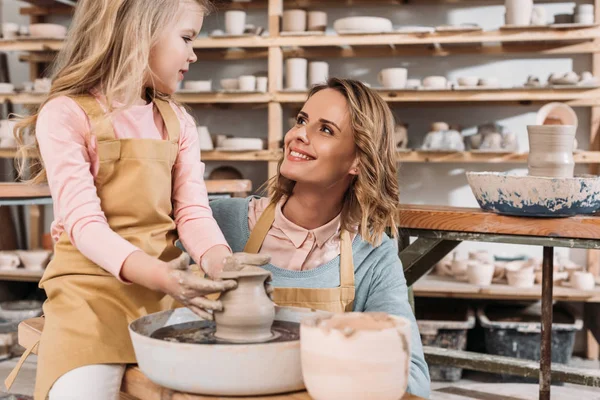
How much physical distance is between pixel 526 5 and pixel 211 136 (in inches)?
85.2

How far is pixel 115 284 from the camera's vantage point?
57.9 inches

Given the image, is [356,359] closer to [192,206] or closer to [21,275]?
[192,206]

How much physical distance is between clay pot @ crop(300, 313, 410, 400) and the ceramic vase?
362 centimetres

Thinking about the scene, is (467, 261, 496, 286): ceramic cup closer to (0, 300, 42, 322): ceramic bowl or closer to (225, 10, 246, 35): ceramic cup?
(225, 10, 246, 35): ceramic cup

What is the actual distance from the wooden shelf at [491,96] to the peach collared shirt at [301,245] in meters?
2.46

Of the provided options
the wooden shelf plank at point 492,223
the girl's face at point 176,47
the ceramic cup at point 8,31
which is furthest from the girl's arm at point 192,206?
the ceramic cup at point 8,31

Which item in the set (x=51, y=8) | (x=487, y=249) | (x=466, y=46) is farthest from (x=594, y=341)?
(x=51, y=8)

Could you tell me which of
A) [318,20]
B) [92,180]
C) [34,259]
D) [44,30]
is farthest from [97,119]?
[44,30]

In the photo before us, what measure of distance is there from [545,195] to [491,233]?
22cm

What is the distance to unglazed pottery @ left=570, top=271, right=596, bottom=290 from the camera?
13.9 ft

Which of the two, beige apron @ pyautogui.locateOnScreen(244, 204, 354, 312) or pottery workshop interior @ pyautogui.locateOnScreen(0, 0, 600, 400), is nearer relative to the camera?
pottery workshop interior @ pyautogui.locateOnScreen(0, 0, 600, 400)

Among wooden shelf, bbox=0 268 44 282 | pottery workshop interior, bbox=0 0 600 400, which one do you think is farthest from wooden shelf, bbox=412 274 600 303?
wooden shelf, bbox=0 268 44 282

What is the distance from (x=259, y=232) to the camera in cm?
209

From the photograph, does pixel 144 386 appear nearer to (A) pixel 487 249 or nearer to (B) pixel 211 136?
(B) pixel 211 136
